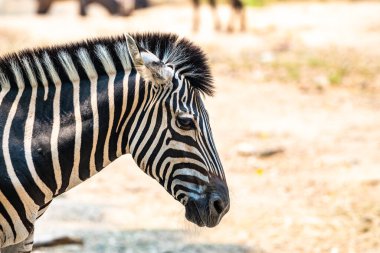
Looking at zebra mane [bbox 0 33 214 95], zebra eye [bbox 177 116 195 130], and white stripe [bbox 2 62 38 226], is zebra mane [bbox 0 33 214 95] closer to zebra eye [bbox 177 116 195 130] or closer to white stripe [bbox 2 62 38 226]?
white stripe [bbox 2 62 38 226]

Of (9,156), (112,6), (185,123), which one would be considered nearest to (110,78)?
(185,123)

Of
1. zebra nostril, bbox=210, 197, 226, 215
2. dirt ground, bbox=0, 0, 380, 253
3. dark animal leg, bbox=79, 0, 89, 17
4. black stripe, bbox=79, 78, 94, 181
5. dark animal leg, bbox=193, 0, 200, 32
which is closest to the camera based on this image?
zebra nostril, bbox=210, 197, 226, 215

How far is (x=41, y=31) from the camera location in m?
17.3

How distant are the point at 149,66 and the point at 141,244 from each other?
10.4 ft

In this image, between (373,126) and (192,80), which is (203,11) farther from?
(192,80)

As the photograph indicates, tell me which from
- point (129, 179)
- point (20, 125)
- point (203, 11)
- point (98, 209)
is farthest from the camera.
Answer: point (203, 11)

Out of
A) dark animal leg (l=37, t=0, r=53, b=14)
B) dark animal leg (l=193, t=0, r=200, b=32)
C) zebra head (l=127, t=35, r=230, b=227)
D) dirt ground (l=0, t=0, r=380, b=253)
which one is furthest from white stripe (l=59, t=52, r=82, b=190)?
dark animal leg (l=37, t=0, r=53, b=14)

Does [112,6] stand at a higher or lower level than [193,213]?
lower

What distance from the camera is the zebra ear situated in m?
3.83

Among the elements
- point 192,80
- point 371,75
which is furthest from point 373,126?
point 192,80

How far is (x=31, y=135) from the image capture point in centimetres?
392

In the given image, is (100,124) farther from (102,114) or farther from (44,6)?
(44,6)

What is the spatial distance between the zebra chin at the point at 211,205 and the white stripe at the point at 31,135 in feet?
2.19

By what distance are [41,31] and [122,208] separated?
9.91 metres
